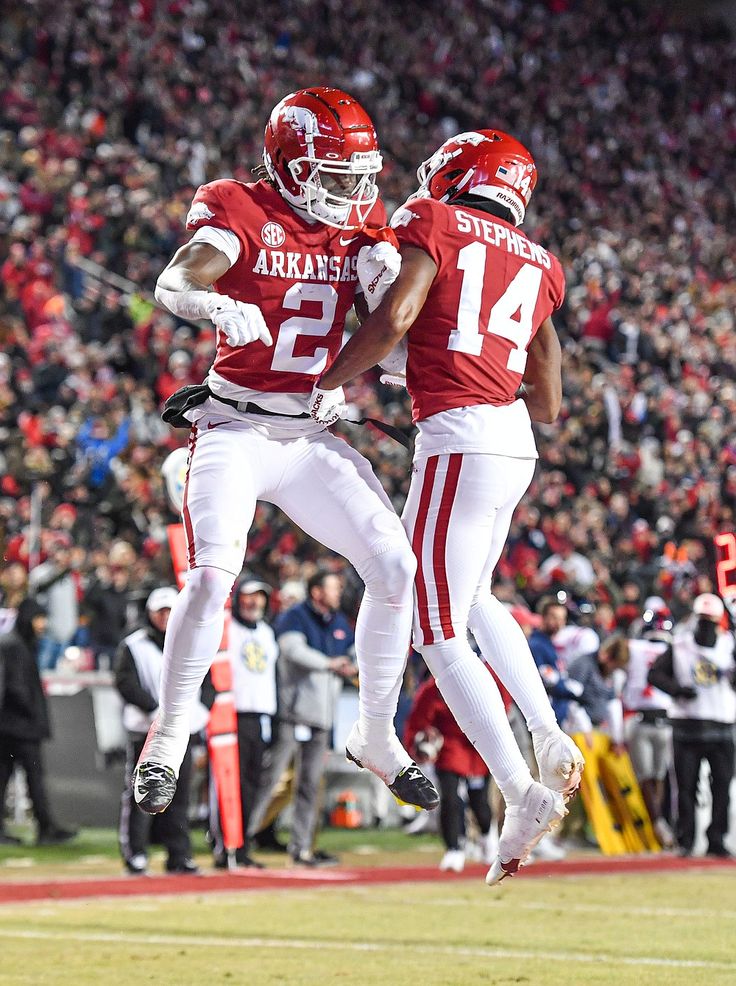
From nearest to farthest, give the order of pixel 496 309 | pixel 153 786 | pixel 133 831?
pixel 153 786 → pixel 496 309 → pixel 133 831

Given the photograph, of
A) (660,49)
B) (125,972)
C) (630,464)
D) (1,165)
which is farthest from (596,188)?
(125,972)

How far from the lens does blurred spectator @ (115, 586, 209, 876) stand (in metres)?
11.0

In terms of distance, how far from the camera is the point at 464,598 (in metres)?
5.73

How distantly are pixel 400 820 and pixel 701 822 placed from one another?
2.77 metres

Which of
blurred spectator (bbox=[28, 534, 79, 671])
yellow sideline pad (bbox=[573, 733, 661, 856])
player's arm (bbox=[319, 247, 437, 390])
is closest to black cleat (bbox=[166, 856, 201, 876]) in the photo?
blurred spectator (bbox=[28, 534, 79, 671])

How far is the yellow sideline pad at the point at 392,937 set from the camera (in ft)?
24.9

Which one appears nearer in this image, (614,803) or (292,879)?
(292,879)

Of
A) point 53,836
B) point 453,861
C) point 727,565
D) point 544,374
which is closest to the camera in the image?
point 544,374

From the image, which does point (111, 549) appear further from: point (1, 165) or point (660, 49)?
point (660, 49)

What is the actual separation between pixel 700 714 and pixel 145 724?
15.4 feet

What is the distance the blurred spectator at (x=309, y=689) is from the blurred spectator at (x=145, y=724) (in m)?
0.87

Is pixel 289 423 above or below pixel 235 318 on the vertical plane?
below

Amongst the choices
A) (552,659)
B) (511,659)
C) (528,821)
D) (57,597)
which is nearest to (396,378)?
(511,659)

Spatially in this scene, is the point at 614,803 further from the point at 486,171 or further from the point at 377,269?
the point at 377,269
